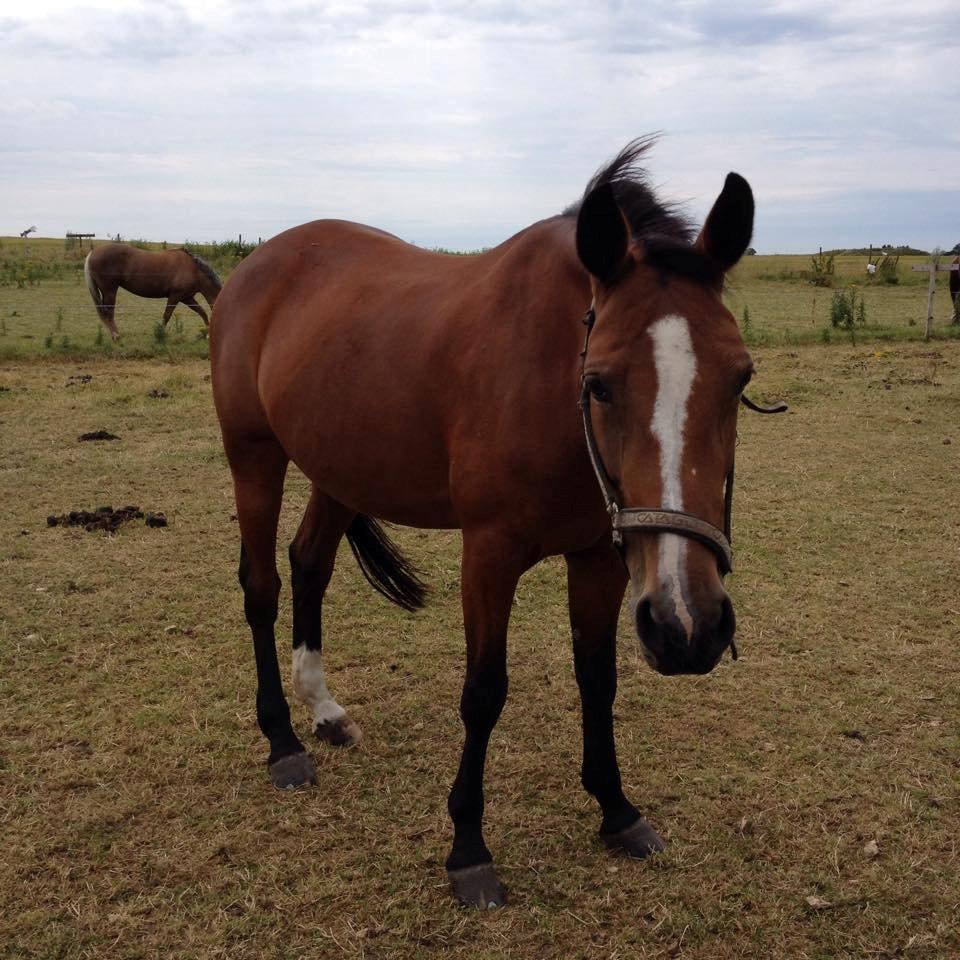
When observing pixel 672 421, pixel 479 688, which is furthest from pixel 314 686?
pixel 672 421

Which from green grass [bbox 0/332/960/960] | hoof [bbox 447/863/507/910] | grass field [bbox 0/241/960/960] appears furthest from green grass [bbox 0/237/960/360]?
hoof [bbox 447/863/507/910]

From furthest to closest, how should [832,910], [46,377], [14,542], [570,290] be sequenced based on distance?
[46,377], [14,542], [832,910], [570,290]

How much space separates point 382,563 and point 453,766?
1045mm

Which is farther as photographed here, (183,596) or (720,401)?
(183,596)

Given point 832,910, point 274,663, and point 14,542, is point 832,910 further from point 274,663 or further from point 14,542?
point 14,542

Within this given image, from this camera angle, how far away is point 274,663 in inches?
137

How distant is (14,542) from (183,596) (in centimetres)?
147

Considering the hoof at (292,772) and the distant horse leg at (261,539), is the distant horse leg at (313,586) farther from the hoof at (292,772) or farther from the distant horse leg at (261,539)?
the hoof at (292,772)

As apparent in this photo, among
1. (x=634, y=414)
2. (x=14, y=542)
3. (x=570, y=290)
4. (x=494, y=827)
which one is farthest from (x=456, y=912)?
(x=14, y=542)

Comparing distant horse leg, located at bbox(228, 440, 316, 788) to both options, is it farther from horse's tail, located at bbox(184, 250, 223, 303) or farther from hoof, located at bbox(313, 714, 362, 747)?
horse's tail, located at bbox(184, 250, 223, 303)

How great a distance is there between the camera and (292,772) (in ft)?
10.6

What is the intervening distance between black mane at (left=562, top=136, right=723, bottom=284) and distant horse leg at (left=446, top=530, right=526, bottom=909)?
0.88 meters

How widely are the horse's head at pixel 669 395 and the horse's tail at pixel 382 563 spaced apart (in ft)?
6.73

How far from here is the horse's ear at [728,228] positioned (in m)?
2.06
